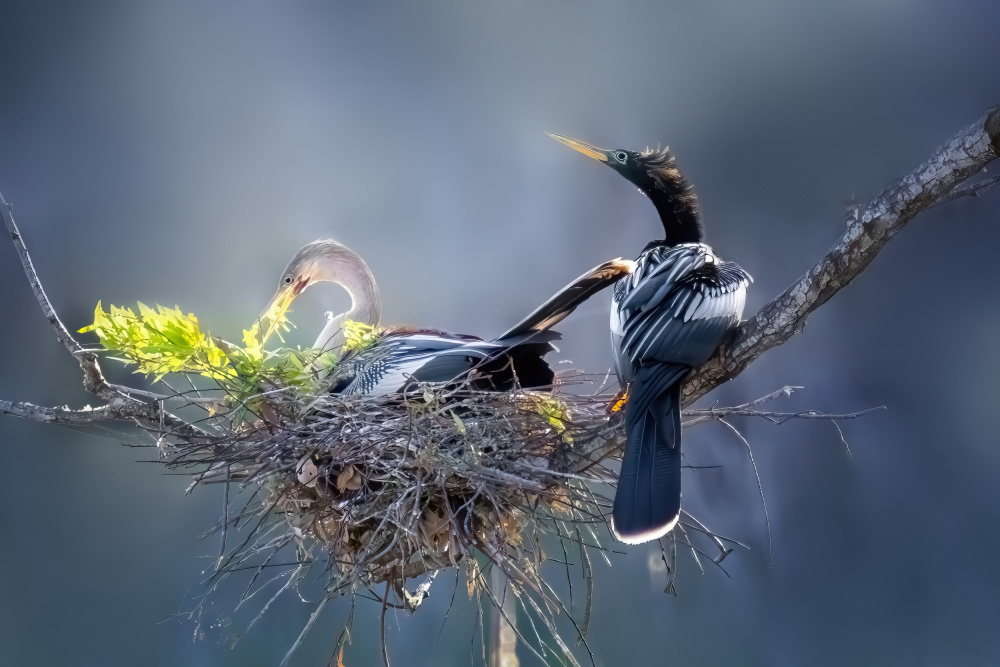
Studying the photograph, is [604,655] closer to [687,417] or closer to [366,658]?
[366,658]

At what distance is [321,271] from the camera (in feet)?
4.90

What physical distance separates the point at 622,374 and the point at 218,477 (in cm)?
65

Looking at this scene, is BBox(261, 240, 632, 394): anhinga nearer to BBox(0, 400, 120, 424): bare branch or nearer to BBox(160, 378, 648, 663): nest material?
BBox(160, 378, 648, 663): nest material

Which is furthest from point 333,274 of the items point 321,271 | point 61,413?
point 61,413

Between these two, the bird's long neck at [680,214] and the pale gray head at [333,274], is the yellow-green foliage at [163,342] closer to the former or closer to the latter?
the pale gray head at [333,274]

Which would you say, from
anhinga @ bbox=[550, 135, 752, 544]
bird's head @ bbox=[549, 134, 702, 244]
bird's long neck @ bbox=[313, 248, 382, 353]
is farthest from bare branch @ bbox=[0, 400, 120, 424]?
bird's head @ bbox=[549, 134, 702, 244]

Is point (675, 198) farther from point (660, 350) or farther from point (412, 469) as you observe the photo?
point (412, 469)

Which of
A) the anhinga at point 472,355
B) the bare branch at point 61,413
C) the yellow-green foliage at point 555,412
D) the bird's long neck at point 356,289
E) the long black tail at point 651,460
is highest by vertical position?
the bird's long neck at point 356,289

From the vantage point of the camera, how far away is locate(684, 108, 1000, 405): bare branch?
0.79m

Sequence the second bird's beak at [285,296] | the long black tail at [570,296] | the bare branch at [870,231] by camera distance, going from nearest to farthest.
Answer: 1. the bare branch at [870,231]
2. the long black tail at [570,296]
3. the second bird's beak at [285,296]

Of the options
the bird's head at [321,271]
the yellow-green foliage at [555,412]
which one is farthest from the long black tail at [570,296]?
the bird's head at [321,271]

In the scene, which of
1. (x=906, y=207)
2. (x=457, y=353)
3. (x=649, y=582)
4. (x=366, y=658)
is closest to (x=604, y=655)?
(x=649, y=582)

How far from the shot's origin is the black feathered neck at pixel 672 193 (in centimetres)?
119

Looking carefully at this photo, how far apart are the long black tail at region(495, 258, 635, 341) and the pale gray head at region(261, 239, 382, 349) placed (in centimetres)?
35
